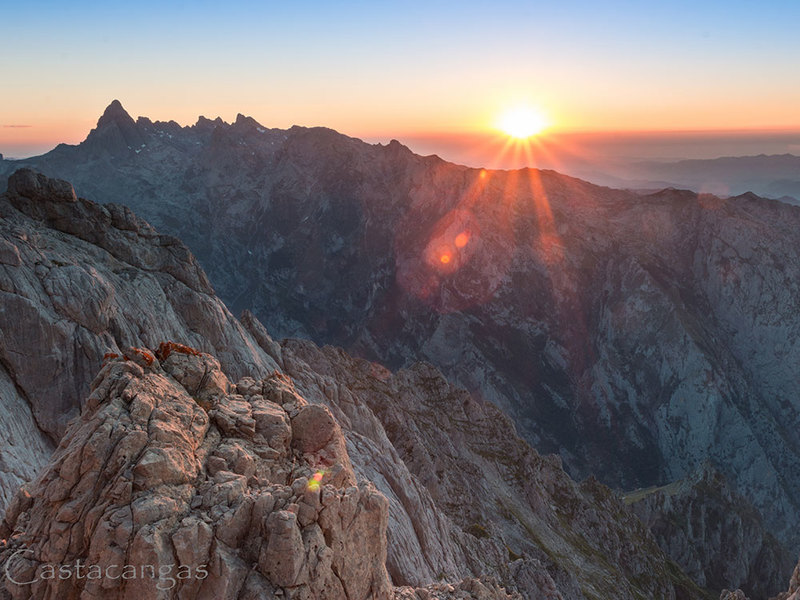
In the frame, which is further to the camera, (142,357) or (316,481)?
(142,357)

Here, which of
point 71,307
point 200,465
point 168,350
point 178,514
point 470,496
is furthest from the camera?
point 470,496

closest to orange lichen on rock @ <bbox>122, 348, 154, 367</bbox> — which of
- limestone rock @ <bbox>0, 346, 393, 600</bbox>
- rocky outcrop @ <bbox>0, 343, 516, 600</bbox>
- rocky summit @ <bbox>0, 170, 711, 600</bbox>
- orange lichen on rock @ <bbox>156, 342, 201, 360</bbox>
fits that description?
rocky summit @ <bbox>0, 170, 711, 600</bbox>

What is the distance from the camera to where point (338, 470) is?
2416cm

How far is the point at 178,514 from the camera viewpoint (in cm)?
1919

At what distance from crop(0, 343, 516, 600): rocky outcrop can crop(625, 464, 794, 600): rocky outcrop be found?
391 ft

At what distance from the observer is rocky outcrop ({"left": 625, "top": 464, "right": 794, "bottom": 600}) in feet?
397

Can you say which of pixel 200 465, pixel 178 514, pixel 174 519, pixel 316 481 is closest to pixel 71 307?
pixel 200 465

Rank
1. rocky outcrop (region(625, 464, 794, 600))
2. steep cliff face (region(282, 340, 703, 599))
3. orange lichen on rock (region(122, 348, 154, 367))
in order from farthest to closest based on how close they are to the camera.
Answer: rocky outcrop (region(625, 464, 794, 600)) → steep cliff face (region(282, 340, 703, 599)) → orange lichen on rock (region(122, 348, 154, 367))

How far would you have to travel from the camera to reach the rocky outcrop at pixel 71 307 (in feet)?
129

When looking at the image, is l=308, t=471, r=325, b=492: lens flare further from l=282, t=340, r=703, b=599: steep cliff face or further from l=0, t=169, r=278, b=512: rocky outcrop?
l=282, t=340, r=703, b=599: steep cliff face

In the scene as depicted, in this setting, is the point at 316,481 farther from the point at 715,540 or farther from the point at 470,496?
the point at 715,540

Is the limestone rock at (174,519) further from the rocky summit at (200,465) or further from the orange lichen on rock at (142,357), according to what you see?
the orange lichen on rock at (142,357)

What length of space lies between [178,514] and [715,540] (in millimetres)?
130211

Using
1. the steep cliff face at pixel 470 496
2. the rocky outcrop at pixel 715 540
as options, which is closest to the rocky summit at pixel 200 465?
the steep cliff face at pixel 470 496
